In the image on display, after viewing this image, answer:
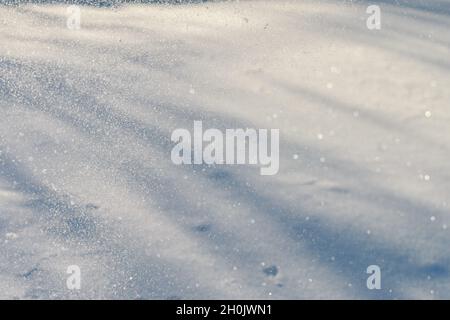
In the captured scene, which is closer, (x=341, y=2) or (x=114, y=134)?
(x=114, y=134)

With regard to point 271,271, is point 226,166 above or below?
above

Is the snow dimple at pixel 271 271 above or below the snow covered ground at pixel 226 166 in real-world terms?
below

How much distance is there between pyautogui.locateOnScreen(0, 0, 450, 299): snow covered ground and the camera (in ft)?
5.23

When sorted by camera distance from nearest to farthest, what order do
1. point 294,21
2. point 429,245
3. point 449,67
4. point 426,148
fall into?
point 429,245, point 426,148, point 449,67, point 294,21

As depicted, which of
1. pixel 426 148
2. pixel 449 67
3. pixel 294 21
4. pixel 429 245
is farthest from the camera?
pixel 294 21

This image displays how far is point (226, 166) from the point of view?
73.2 inches

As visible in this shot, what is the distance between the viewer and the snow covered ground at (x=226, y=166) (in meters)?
1.59

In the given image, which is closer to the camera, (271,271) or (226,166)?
(271,271)

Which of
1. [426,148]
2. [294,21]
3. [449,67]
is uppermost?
[294,21]

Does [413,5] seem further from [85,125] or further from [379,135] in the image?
[85,125]

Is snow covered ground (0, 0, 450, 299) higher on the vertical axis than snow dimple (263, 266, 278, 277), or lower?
higher

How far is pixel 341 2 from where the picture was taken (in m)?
2.41

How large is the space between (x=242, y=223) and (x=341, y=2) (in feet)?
4.33
